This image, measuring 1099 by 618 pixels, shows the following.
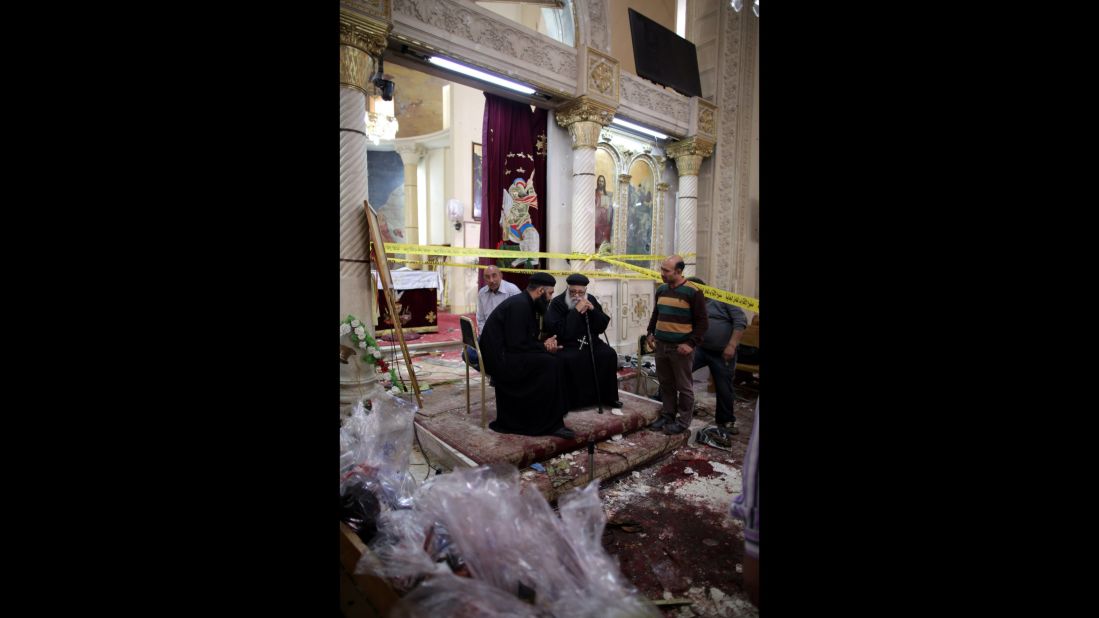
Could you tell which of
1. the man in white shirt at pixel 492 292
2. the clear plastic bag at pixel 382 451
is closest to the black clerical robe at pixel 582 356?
the man in white shirt at pixel 492 292

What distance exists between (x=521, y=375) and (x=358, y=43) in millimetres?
3709

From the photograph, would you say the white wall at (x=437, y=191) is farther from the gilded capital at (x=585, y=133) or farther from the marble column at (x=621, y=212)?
the gilded capital at (x=585, y=133)

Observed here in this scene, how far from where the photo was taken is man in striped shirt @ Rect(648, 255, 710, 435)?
4.01 m

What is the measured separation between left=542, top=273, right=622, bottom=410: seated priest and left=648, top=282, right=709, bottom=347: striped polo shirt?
0.77 meters

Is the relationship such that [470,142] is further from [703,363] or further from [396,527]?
[396,527]

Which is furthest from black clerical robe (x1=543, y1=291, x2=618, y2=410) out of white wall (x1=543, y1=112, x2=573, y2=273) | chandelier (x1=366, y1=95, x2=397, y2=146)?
chandelier (x1=366, y1=95, x2=397, y2=146)

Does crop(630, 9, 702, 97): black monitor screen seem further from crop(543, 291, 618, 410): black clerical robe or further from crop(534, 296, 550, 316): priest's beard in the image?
crop(534, 296, 550, 316): priest's beard

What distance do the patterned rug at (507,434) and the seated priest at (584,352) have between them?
6.4 inches

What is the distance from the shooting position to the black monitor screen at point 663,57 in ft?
24.0
